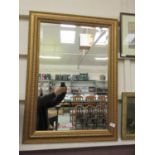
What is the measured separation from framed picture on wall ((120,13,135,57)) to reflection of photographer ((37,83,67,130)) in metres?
0.55

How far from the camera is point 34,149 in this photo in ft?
4.38

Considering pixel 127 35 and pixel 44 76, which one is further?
pixel 127 35

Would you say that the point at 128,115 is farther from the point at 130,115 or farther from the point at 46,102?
the point at 46,102

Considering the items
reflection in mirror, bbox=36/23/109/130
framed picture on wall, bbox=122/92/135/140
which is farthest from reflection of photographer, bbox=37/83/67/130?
framed picture on wall, bbox=122/92/135/140

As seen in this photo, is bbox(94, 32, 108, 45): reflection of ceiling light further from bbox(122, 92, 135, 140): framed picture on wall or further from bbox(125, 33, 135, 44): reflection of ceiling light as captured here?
bbox(122, 92, 135, 140): framed picture on wall

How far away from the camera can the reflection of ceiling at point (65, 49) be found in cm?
141

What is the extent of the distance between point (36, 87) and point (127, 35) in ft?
2.65

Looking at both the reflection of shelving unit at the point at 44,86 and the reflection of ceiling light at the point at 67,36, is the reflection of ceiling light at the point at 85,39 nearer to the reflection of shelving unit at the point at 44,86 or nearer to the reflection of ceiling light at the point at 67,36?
the reflection of ceiling light at the point at 67,36

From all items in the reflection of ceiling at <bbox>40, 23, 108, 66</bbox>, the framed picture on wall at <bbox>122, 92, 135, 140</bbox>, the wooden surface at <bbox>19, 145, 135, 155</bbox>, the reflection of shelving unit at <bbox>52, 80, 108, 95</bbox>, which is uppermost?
the reflection of ceiling at <bbox>40, 23, 108, 66</bbox>

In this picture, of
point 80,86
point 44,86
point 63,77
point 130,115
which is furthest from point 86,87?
point 130,115

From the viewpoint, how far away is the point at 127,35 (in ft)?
5.14

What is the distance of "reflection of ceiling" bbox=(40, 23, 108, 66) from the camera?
55.7 inches

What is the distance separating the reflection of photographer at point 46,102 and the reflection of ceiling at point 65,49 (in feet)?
0.66
